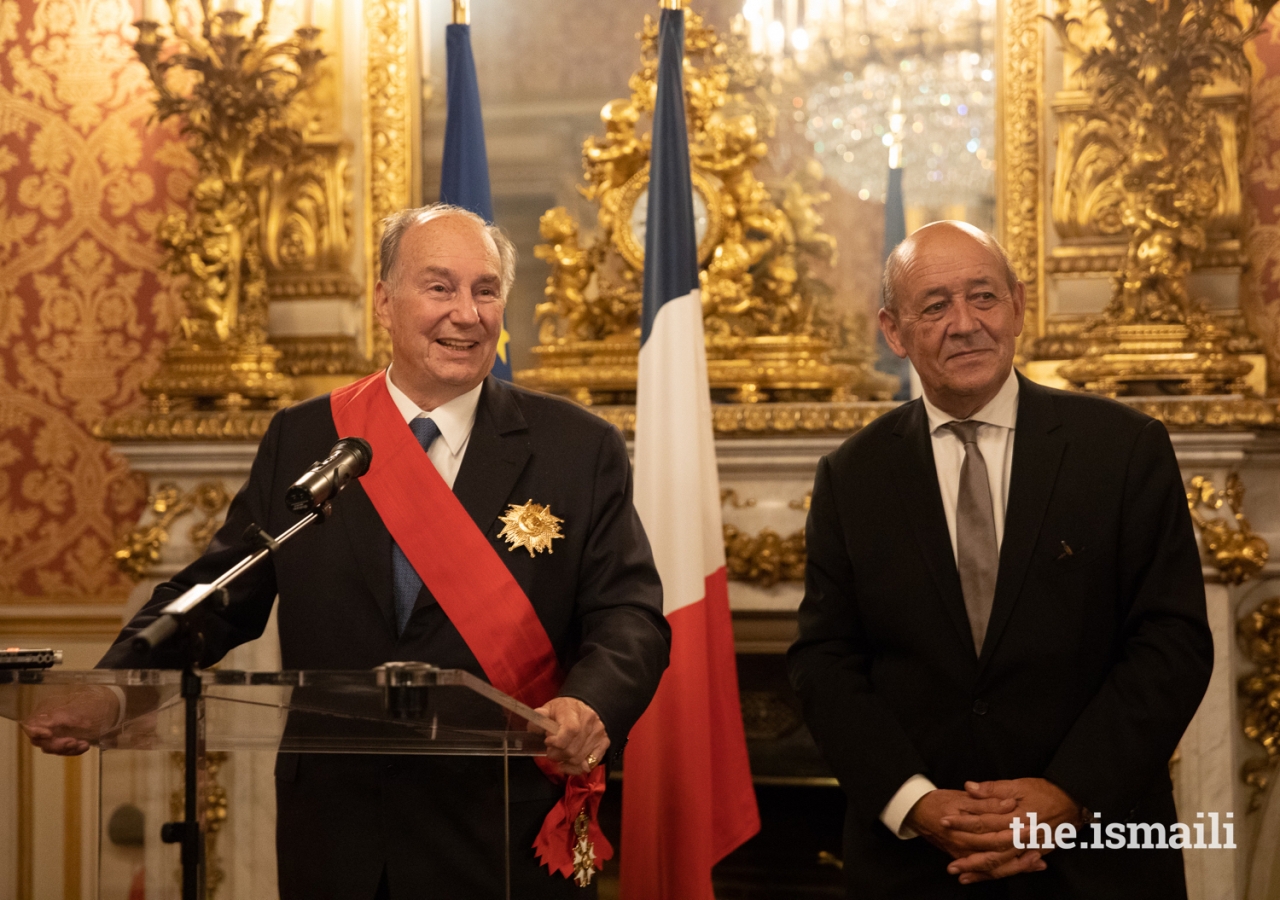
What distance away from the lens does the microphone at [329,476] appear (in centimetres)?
147

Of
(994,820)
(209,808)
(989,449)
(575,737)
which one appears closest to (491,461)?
(575,737)

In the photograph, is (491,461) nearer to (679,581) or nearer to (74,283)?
(679,581)

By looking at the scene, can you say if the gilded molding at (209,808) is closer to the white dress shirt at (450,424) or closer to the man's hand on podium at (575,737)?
the man's hand on podium at (575,737)

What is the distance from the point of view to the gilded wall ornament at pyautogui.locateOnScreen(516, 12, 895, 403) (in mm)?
3455

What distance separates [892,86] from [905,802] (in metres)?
2.28

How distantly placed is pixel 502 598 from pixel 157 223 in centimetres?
248

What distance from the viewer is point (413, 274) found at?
6.43ft

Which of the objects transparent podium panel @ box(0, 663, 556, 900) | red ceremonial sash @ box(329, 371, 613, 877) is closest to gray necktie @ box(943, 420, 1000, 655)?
red ceremonial sash @ box(329, 371, 613, 877)

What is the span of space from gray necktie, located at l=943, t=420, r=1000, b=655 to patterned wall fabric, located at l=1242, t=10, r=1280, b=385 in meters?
1.74

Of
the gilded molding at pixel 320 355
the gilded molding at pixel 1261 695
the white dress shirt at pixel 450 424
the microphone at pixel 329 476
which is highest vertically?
the gilded molding at pixel 320 355

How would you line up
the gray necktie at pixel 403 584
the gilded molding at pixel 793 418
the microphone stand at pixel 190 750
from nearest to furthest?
1. the microphone stand at pixel 190 750
2. the gray necktie at pixel 403 584
3. the gilded molding at pixel 793 418

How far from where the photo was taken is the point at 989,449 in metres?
1.98

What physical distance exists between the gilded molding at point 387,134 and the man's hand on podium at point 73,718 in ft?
7.34

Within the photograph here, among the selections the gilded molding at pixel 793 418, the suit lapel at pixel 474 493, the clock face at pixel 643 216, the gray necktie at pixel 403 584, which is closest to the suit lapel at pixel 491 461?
the suit lapel at pixel 474 493
